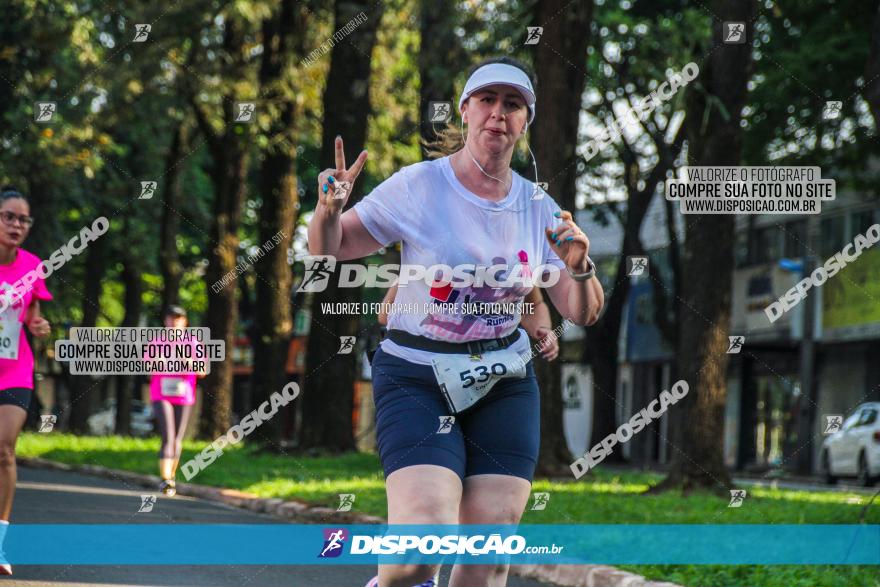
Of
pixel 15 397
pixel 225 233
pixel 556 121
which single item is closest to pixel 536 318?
pixel 15 397

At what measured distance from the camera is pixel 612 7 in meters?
25.9

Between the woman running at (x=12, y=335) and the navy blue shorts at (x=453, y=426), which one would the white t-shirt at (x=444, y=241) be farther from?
the woman running at (x=12, y=335)

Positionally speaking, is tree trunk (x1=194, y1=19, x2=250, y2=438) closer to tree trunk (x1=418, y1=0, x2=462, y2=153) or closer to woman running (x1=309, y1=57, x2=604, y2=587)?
tree trunk (x1=418, y1=0, x2=462, y2=153)

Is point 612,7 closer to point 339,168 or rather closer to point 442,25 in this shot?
point 442,25

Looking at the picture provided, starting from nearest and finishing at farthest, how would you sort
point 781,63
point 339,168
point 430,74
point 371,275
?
point 339,168, point 371,275, point 430,74, point 781,63

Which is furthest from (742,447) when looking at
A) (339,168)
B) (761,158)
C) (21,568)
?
(339,168)

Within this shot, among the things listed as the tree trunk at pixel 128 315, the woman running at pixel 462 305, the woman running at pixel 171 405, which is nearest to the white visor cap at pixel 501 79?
the woman running at pixel 462 305

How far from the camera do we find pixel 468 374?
13.5 ft

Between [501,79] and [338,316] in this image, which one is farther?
Result: [338,316]

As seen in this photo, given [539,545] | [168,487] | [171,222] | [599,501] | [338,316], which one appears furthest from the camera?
[171,222]

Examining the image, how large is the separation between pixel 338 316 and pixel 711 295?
7.16 m

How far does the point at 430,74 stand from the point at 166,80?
577 cm

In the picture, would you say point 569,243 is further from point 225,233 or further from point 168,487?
point 225,233

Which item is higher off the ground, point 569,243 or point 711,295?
point 711,295
